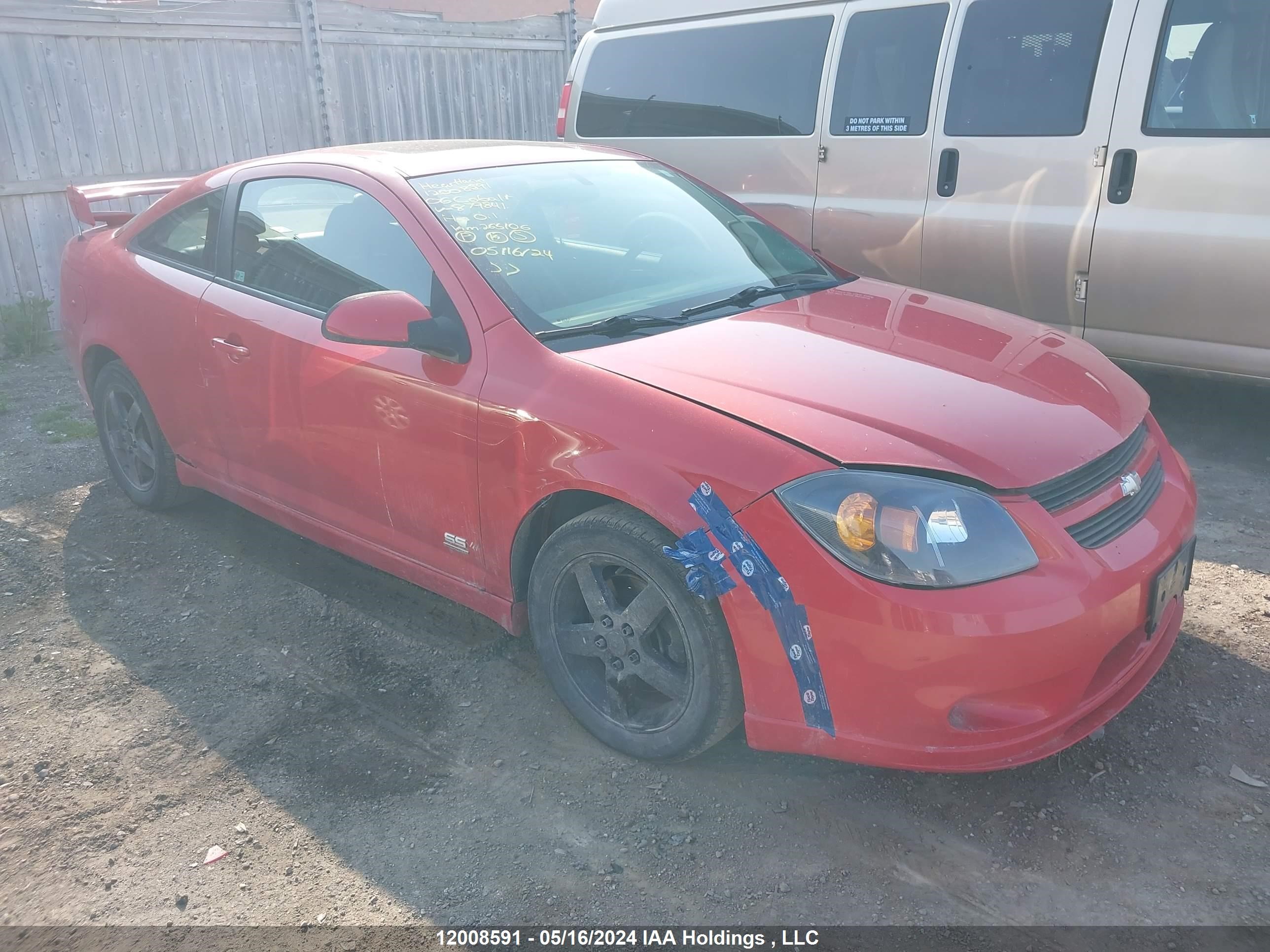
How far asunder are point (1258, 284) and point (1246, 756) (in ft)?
8.29

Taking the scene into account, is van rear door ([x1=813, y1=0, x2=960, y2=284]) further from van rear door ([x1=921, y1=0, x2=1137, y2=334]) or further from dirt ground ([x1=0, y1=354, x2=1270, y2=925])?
dirt ground ([x1=0, y1=354, x2=1270, y2=925])

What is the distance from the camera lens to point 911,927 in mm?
2273

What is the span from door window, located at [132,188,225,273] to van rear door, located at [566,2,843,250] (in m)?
2.96

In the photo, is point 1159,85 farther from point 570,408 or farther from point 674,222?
point 570,408

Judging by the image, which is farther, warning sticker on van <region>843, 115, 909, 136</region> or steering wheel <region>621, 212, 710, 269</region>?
warning sticker on van <region>843, 115, 909, 136</region>

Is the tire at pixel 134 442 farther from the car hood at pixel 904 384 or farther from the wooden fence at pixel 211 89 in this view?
the wooden fence at pixel 211 89

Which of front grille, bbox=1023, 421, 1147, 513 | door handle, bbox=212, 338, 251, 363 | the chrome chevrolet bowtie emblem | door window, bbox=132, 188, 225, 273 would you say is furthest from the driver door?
the chrome chevrolet bowtie emblem

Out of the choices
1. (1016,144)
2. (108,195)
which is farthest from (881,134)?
(108,195)

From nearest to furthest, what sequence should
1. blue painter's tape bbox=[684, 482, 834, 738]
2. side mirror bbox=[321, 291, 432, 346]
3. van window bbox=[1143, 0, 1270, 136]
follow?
blue painter's tape bbox=[684, 482, 834, 738], side mirror bbox=[321, 291, 432, 346], van window bbox=[1143, 0, 1270, 136]

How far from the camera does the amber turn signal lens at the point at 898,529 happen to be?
230cm

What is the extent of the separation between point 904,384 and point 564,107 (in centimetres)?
515

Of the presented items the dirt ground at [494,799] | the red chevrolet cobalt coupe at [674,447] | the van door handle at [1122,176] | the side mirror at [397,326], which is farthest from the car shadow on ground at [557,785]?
the van door handle at [1122,176]

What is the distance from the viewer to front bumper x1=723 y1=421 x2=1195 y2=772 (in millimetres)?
2256

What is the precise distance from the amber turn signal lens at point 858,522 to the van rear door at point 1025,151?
10.7 ft
